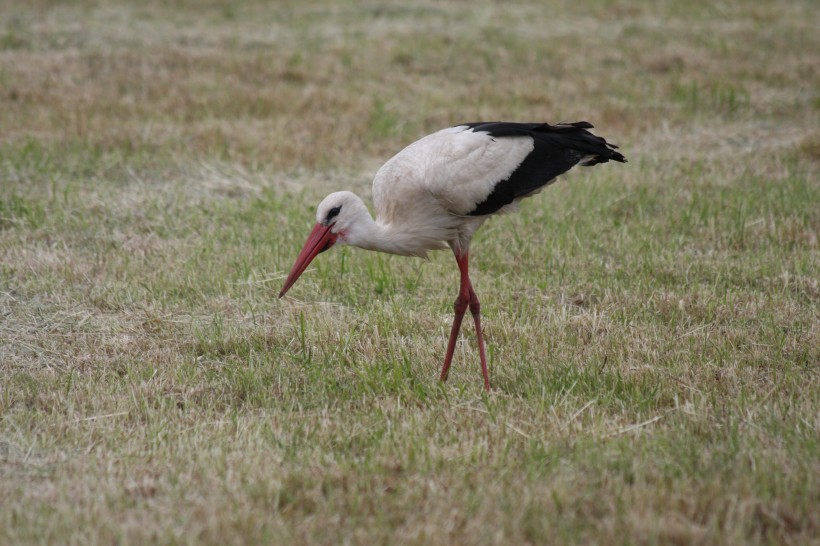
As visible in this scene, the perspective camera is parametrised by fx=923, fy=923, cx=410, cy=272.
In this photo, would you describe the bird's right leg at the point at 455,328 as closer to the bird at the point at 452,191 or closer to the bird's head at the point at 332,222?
the bird at the point at 452,191

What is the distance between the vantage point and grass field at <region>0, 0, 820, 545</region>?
338 centimetres

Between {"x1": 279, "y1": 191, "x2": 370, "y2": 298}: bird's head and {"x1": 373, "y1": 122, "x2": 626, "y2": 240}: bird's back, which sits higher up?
{"x1": 373, "y1": 122, "x2": 626, "y2": 240}: bird's back

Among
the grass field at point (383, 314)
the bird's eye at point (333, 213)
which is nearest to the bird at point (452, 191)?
the bird's eye at point (333, 213)

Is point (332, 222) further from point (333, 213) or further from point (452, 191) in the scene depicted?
point (452, 191)

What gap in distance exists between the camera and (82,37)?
12.0 metres

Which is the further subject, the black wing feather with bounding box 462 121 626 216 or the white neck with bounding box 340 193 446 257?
the black wing feather with bounding box 462 121 626 216

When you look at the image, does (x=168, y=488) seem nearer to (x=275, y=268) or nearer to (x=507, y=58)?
(x=275, y=268)

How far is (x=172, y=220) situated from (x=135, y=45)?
18.6ft

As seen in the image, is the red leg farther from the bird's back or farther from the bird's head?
the bird's head

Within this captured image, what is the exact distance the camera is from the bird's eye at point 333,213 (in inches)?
178

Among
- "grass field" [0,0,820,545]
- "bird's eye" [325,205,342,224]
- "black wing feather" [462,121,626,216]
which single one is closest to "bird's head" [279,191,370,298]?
"bird's eye" [325,205,342,224]

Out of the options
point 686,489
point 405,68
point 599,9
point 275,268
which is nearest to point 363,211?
point 275,268

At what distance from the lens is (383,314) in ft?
17.5

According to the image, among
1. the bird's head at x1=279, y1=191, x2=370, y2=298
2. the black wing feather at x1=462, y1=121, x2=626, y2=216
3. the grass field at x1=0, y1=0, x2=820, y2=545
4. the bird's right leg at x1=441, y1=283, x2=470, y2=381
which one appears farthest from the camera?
the black wing feather at x1=462, y1=121, x2=626, y2=216
